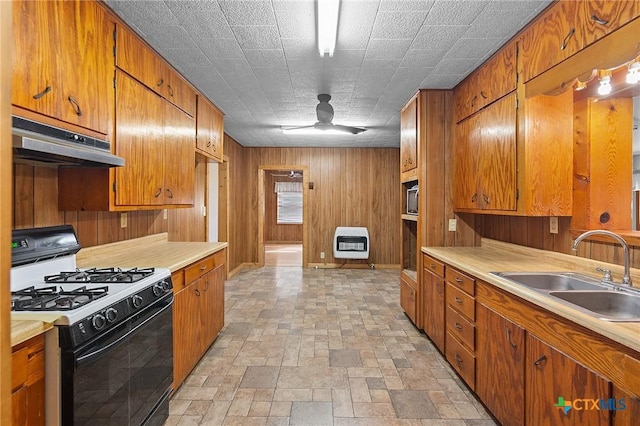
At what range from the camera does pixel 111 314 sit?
53.7 inches

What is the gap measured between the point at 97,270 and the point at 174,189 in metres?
1.05

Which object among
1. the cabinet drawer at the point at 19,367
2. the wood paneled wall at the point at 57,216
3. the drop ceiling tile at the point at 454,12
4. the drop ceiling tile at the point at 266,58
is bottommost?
the cabinet drawer at the point at 19,367

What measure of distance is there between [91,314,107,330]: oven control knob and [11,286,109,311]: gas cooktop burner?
0.24 ft

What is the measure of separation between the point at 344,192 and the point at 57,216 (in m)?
5.11

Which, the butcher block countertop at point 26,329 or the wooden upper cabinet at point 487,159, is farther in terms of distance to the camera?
the wooden upper cabinet at point 487,159

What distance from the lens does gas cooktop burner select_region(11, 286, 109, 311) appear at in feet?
4.01

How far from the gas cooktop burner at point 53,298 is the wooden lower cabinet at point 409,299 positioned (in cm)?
277

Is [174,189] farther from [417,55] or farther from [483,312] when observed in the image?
[483,312]

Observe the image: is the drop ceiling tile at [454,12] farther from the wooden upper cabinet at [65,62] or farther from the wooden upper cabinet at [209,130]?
the wooden upper cabinet at [209,130]

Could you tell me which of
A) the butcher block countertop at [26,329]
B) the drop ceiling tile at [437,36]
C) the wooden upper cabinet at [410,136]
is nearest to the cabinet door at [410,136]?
the wooden upper cabinet at [410,136]

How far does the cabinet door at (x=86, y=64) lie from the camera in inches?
62.0

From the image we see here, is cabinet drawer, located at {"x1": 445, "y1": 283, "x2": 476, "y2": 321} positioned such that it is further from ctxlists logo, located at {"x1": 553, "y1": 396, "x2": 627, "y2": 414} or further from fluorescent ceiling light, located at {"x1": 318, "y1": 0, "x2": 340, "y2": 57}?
fluorescent ceiling light, located at {"x1": 318, "y1": 0, "x2": 340, "y2": 57}

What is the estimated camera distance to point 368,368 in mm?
2535

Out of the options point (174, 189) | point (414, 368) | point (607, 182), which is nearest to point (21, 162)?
point (174, 189)
